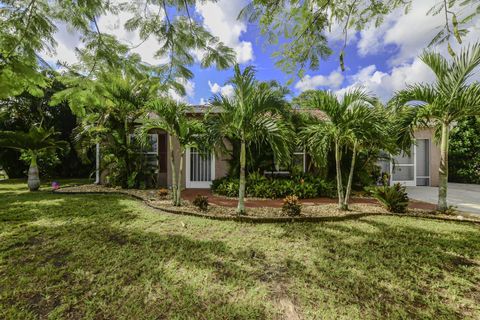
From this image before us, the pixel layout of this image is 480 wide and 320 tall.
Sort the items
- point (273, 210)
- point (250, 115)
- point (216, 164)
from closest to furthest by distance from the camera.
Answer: point (250, 115) < point (273, 210) < point (216, 164)

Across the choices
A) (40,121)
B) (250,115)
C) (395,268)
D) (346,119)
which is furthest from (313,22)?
(40,121)

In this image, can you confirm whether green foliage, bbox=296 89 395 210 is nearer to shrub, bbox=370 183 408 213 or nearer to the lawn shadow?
shrub, bbox=370 183 408 213

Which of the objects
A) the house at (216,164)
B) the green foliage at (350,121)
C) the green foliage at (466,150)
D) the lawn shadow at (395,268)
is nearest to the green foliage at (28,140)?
the house at (216,164)

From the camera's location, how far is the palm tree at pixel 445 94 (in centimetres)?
526

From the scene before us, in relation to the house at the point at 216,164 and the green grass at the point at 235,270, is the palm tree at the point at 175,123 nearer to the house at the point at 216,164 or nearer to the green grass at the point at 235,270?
the green grass at the point at 235,270

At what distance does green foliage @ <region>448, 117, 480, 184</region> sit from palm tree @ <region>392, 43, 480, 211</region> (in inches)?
334

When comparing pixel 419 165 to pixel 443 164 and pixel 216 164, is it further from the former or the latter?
pixel 216 164

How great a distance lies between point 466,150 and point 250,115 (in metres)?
14.3

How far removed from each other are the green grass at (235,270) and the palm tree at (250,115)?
6.59 ft

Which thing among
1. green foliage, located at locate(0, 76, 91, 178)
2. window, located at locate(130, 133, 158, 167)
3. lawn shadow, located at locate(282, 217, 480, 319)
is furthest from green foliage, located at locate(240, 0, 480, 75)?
green foliage, located at locate(0, 76, 91, 178)

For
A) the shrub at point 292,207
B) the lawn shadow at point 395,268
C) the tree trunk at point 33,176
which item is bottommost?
the lawn shadow at point 395,268

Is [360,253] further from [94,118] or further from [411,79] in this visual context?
[94,118]

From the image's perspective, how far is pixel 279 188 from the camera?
7.96 meters

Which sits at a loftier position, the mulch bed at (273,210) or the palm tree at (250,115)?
the palm tree at (250,115)
